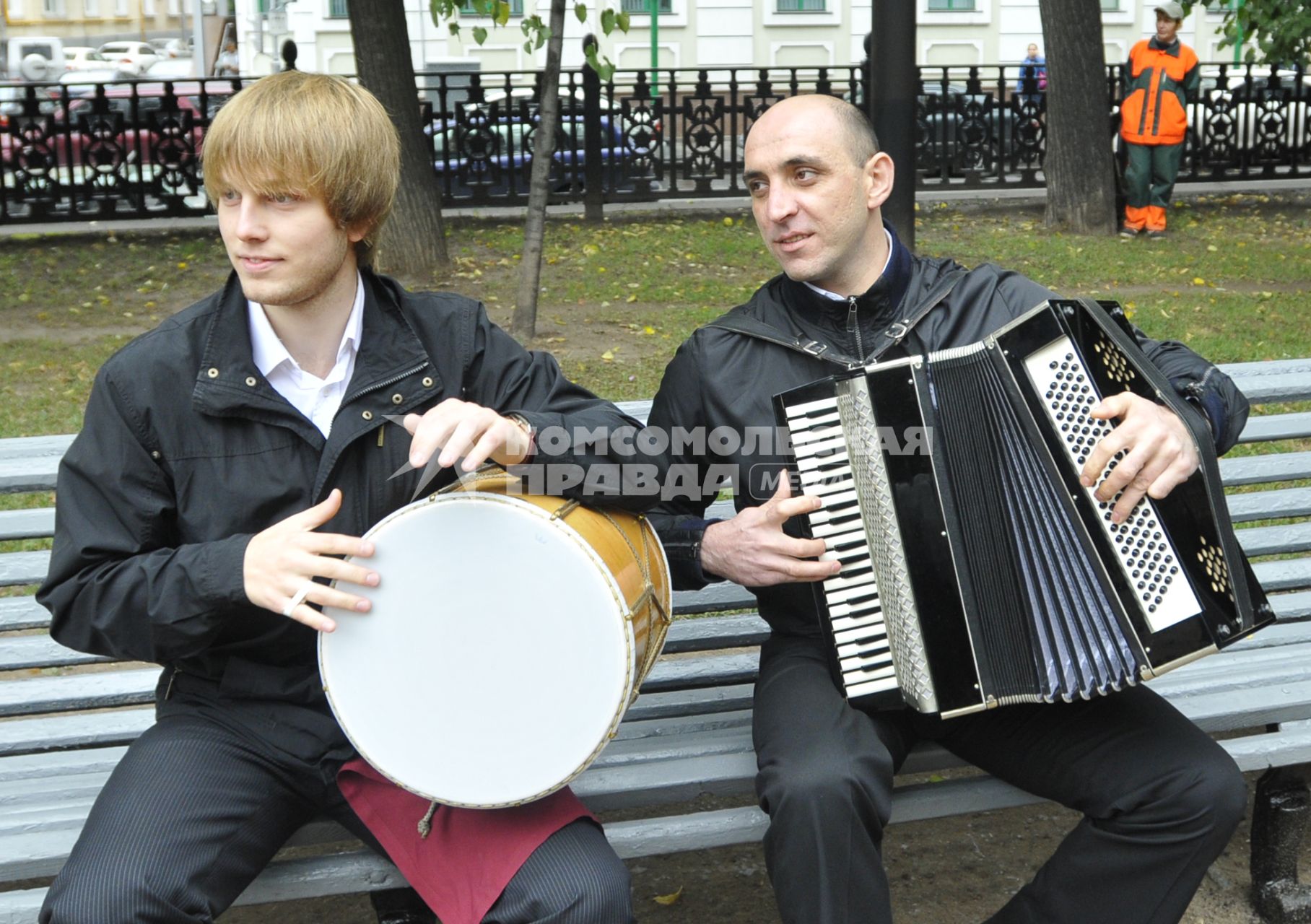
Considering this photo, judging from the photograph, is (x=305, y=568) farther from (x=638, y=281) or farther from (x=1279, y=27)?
(x=1279, y=27)

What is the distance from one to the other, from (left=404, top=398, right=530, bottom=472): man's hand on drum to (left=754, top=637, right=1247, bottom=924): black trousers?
2.51ft

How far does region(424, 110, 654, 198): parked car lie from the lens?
12.4m

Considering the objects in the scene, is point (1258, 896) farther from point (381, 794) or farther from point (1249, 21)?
point (1249, 21)

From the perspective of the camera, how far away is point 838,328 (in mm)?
2922

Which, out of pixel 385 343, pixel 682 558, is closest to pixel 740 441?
pixel 682 558

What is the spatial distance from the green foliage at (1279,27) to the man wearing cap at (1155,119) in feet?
1.34

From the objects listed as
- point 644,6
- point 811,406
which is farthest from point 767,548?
point 644,6

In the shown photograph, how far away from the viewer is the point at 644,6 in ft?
91.8

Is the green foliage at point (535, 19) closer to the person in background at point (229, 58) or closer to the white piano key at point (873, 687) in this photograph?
the white piano key at point (873, 687)

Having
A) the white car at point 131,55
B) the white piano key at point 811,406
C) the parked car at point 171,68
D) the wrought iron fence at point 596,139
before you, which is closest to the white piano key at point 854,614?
the white piano key at point 811,406

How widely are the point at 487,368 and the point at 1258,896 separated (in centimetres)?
201

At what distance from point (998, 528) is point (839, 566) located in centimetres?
28

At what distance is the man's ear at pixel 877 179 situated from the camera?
118 inches

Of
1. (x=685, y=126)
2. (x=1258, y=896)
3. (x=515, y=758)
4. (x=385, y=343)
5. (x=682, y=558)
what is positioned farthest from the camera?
(x=685, y=126)
